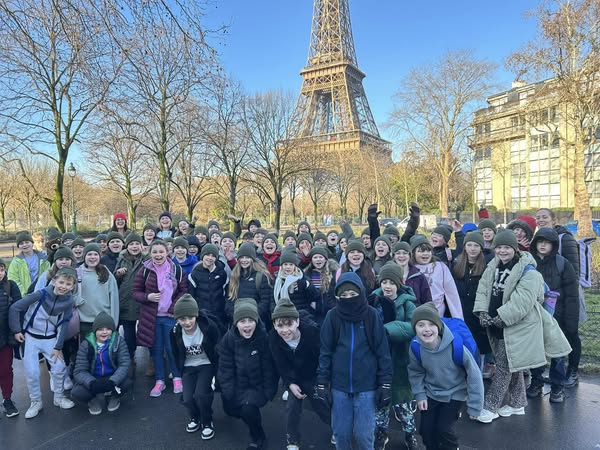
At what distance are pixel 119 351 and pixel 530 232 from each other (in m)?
4.86

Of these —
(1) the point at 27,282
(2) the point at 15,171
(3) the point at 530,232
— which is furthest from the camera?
(2) the point at 15,171

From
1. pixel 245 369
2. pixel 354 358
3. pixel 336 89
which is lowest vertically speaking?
pixel 245 369

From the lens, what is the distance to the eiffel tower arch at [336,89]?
147ft

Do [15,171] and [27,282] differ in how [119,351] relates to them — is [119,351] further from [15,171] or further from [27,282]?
[15,171]

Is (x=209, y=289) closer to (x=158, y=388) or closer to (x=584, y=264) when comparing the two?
(x=158, y=388)

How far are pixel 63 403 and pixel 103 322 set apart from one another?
40.1 inches

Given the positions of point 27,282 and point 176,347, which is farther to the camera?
point 27,282

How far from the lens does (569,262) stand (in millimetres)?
4250

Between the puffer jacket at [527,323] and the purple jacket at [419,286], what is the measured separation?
2.28 feet

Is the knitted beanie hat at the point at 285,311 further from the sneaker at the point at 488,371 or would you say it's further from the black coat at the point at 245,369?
Answer: the sneaker at the point at 488,371

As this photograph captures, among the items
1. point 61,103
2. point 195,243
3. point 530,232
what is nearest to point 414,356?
point 530,232

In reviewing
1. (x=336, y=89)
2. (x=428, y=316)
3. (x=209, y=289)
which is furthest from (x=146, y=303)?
(x=336, y=89)

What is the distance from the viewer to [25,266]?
553cm

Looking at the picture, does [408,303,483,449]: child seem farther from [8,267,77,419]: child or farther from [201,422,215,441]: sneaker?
[8,267,77,419]: child
